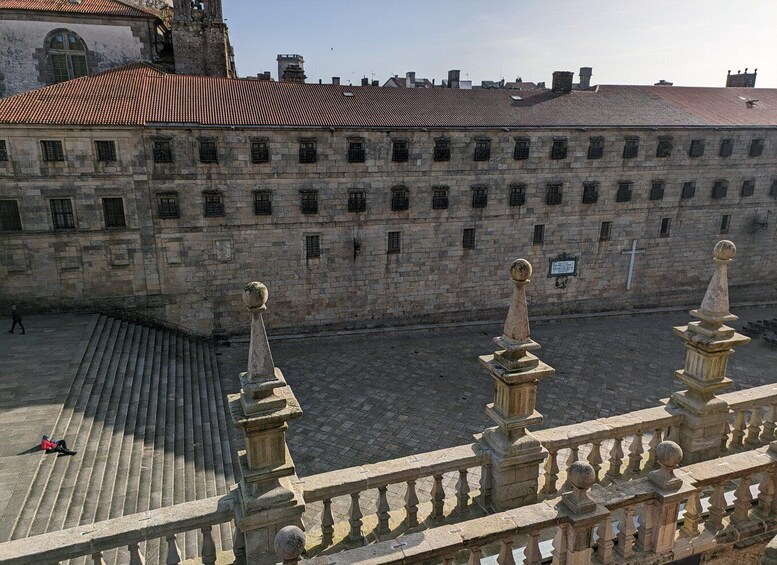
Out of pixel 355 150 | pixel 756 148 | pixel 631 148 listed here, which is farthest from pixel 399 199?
pixel 756 148

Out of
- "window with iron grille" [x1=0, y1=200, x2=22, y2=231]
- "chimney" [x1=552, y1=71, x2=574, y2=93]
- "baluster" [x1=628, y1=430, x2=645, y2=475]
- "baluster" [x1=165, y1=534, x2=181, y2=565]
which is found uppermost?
"chimney" [x1=552, y1=71, x2=574, y2=93]

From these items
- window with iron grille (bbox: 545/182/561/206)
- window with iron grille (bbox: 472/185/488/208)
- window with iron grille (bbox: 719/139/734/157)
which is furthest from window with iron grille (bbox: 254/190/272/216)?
window with iron grille (bbox: 719/139/734/157)

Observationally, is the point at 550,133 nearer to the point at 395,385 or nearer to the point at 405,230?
the point at 405,230

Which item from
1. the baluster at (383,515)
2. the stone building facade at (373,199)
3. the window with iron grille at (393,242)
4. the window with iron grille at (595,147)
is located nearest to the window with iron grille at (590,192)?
the stone building facade at (373,199)

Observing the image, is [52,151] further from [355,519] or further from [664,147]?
[664,147]

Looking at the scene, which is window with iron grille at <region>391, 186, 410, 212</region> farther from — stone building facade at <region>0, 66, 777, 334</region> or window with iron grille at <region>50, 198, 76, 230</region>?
window with iron grille at <region>50, 198, 76, 230</region>

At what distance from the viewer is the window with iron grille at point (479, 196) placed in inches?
1027

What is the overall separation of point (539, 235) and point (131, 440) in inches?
852

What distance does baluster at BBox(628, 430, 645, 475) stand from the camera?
7.89m

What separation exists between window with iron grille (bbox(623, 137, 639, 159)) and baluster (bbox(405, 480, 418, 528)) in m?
26.2

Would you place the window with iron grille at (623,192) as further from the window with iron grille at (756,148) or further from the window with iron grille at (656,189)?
the window with iron grille at (756,148)

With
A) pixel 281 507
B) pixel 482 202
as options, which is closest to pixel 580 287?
pixel 482 202

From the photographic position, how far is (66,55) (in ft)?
89.1

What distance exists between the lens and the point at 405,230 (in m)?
25.7
